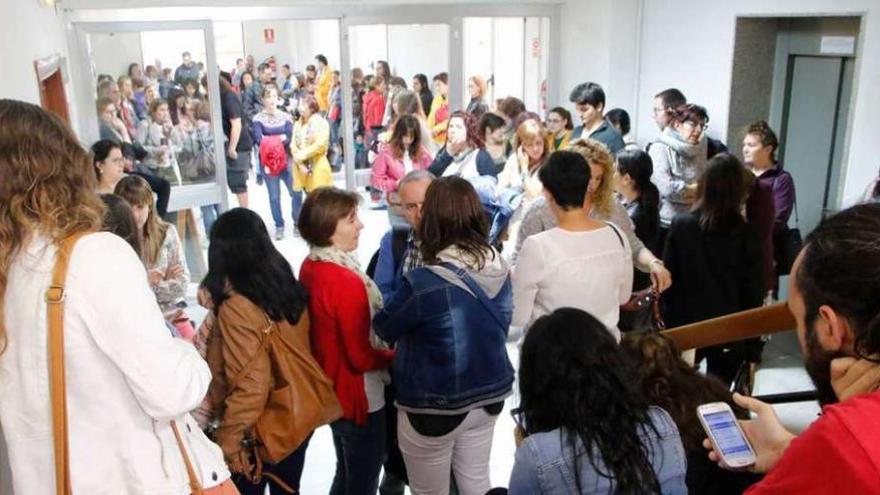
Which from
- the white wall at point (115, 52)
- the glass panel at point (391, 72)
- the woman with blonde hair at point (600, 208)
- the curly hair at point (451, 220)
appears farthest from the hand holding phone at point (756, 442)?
the glass panel at point (391, 72)

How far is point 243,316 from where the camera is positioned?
2225 mm

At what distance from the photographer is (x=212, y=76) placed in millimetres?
6094

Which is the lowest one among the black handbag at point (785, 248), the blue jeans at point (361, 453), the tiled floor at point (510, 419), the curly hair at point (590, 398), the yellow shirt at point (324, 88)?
the tiled floor at point (510, 419)

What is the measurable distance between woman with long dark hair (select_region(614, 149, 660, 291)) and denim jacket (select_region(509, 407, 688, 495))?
225cm

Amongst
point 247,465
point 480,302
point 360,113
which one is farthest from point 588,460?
point 360,113

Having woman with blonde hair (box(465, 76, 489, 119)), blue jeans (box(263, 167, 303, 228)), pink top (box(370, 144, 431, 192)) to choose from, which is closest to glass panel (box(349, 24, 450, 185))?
woman with blonde hair (box(465, 76, 489, 119))

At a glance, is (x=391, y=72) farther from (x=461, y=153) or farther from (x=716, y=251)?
(x=716, y=251)

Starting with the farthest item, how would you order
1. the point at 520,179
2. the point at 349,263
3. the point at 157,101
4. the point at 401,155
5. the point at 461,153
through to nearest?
the point at 157,101
the point at 401,155
the point at 461,153
the point at 520,179
the point at 349,263

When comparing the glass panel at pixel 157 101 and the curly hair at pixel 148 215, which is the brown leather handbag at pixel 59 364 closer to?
the curly hair at pixel 148 215

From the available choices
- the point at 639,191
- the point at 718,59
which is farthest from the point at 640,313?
the point at 718,59

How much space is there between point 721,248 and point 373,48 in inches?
243

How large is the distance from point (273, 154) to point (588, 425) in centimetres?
641

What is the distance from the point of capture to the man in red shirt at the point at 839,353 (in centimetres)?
91

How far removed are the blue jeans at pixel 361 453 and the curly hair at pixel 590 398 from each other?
1.05 metres
